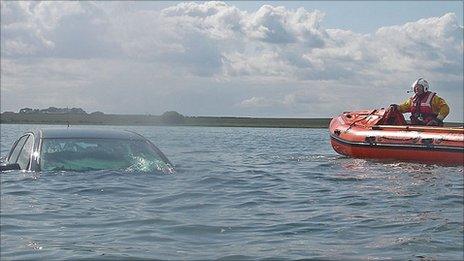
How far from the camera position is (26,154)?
9.25 meters

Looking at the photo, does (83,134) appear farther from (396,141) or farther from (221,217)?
(396,141)

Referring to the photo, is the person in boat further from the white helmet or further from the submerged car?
the submerged car

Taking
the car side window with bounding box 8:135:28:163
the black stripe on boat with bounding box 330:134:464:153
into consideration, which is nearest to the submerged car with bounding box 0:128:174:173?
the car side window with bounding box 8:135:28:163

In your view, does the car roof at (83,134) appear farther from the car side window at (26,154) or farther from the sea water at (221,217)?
the sea water at (221,217)

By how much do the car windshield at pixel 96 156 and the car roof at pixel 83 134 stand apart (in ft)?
0.43

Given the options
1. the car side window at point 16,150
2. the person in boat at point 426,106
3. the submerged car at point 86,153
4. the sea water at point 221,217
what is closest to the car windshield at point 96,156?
the submerged car at point 86,153

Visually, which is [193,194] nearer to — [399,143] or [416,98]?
[399,143]

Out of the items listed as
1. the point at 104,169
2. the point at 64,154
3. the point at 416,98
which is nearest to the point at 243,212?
the point at 104,169

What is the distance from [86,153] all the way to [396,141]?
27.5 ft

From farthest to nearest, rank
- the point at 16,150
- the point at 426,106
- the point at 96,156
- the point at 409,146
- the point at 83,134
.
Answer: the point at 426,106 → the point at 409,146 → the point at 16,150 → the point at 83,134 → the point at 96,156

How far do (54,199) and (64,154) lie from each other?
2.04 meters

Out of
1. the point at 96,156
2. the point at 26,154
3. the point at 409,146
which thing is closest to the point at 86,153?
the point at 96,156

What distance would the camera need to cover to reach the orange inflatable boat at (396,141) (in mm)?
14031

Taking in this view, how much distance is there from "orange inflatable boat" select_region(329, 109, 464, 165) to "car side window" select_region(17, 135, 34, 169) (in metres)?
8.70
